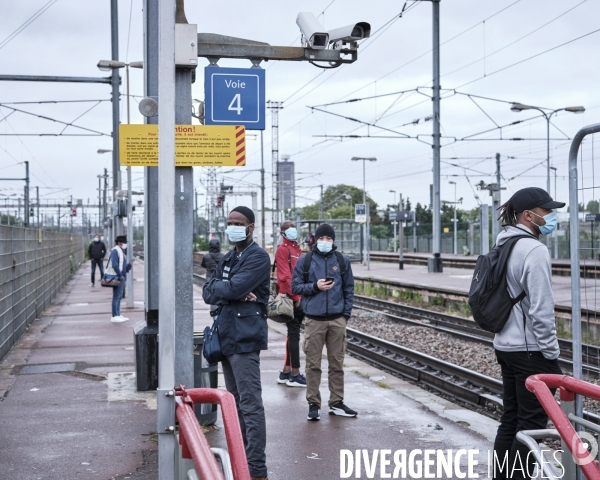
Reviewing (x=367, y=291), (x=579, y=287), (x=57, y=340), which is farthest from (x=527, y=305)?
(x=367, y=291)

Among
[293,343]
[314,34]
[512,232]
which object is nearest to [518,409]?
[512,232]

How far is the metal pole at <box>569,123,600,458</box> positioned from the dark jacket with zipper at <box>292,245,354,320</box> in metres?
2.33

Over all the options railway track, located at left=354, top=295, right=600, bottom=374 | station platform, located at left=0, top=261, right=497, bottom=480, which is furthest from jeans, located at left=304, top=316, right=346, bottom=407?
railway track, located at left=354, top=295, right=600, bottom=374

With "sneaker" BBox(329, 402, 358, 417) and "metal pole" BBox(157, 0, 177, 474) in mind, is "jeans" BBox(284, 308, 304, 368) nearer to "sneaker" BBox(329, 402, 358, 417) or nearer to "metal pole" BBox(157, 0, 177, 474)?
"sneaker" BBox(329, 402, 358, 417)

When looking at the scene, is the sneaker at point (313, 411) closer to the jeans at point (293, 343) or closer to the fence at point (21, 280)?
the jeans at point (293, 343)

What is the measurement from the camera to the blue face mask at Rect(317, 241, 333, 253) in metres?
7.65

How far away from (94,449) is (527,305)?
12.3 ft

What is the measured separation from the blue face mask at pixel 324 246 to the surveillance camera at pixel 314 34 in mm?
1940

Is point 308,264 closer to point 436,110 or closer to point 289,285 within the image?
point 289,285

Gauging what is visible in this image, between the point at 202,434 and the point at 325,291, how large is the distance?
4378 millimetres

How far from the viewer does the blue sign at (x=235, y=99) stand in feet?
20.6

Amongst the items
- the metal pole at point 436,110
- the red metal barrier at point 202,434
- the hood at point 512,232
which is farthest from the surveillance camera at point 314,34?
the metal pole at point 436,110

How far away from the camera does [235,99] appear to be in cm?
636

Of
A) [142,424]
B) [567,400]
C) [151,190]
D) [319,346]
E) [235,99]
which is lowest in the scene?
[142,424]
